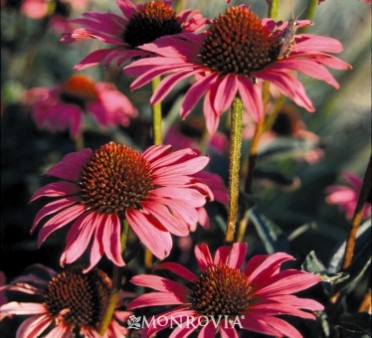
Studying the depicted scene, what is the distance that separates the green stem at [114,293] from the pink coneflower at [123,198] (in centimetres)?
2

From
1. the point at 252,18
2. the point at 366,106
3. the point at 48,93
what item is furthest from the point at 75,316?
the point at 366,106

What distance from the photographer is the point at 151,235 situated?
85cm

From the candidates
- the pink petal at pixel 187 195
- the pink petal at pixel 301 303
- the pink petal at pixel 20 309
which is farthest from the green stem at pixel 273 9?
the pink petal at pixel 20 309

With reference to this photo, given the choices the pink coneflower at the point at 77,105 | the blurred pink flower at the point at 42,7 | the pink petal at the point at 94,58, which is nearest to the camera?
the pink petal at the point at 94,58

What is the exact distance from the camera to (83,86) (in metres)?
2.04

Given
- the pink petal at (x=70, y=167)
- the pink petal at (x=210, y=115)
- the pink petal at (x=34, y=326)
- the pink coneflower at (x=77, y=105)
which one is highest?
the pink petal at (x=210, y=115)

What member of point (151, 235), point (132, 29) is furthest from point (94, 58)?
point (151, 235)

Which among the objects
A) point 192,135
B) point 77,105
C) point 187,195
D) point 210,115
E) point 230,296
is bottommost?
point 192,135

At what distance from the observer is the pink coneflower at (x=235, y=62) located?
2.72 ft

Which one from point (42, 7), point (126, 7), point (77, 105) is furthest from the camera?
point (42, 7)

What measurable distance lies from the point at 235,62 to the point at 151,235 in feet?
0.78

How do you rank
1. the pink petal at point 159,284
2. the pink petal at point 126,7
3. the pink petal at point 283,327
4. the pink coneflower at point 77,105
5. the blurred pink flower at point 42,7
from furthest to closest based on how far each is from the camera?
the blurred pink flower at point 42,7
the pink coneflower at point 77,105
the pink petal at point 126,7
the pink petal at point 159,284
the pink petal at point 283,327

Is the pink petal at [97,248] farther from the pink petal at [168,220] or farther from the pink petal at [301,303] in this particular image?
the pink petal at [301,303]

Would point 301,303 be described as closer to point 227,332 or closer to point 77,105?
point 227,332
